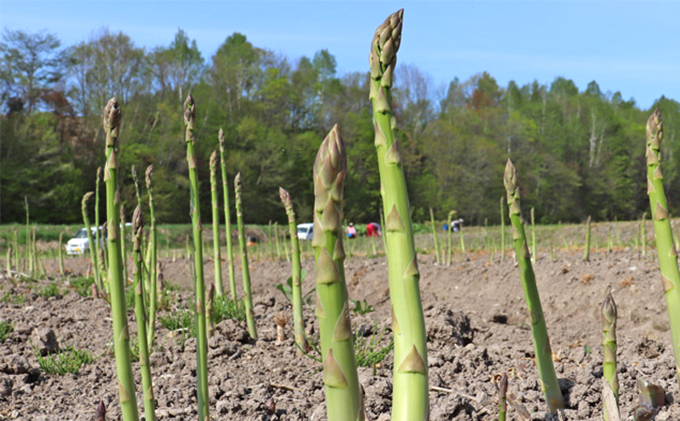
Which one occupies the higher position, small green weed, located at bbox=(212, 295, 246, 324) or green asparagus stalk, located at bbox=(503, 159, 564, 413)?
green asparagus stalk, located at bbox=(503, 159, 564, 413)

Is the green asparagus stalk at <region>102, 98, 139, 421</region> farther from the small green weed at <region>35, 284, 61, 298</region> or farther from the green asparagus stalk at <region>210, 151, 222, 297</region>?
the small green weed at <region>35, 284, 61, 298</region>

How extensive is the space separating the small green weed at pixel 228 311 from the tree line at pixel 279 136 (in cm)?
2410

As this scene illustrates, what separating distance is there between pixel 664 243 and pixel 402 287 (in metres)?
1.27

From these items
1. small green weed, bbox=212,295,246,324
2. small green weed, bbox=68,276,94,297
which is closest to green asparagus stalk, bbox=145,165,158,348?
small green weed, bbox=212,295,246,324

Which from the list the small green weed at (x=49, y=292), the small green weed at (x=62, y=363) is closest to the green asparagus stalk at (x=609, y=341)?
the small green weed at (x=62, y=363)

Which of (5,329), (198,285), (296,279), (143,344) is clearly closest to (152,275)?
(296,279)

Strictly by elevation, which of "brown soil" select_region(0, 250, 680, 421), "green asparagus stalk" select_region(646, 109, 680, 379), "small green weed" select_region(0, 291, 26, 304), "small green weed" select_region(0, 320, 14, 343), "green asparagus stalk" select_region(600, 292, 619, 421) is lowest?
"brown soil" select_region(0, 250, 680, 421)

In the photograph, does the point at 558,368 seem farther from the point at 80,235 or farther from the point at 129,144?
the point at 129,144

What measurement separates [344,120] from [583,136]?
39446 millimetres

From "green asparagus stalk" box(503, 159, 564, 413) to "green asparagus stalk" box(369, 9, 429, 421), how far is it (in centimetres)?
86

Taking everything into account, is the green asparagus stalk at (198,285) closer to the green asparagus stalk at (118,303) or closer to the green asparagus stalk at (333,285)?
the green asparagus stalk at (118,303)

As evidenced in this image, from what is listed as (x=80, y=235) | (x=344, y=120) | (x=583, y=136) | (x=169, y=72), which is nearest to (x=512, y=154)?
(x=583, y=136)

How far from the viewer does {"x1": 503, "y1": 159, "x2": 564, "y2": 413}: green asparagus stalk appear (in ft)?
7.47

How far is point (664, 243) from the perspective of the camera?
2.27 metres
